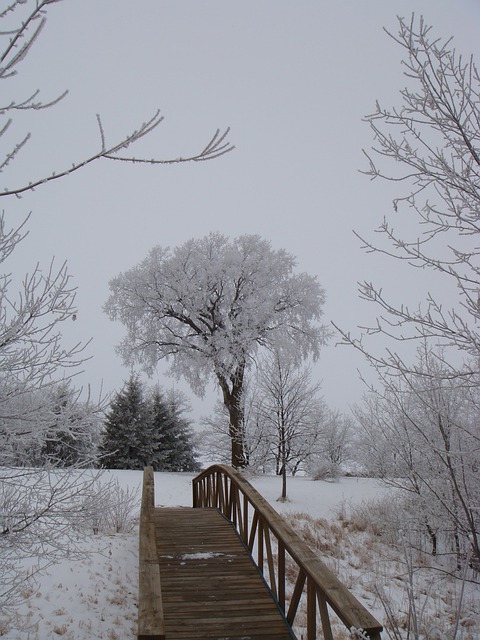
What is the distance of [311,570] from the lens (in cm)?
397

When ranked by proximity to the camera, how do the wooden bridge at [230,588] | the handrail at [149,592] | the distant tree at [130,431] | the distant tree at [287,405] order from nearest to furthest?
the handrail at [149,592] < the wooden bridge at [230,588] < the distant tree at [287,405] < the distant tree at [130,431]

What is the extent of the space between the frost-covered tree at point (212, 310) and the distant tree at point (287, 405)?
1840mm

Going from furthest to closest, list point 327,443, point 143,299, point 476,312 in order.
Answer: point 327,443 → point 143,299 → point 476,312

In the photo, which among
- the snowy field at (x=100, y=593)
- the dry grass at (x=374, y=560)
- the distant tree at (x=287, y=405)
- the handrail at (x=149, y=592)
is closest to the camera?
the handrail at (x=149, y=592)

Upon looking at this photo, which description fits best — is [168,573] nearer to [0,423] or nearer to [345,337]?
[0,423]

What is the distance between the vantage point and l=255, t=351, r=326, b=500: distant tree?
17312 millimetres

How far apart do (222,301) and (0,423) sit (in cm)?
1749

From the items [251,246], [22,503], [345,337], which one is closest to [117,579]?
[22,503]

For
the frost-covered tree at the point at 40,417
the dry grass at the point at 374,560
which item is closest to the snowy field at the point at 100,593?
the dry grass at the point at 374,560

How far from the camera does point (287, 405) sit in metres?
17.5

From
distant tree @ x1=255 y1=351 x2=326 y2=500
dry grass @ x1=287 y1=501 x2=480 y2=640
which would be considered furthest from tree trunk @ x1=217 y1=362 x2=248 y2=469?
dry grass @ x1=287 y1=501 x2=480 y2=640

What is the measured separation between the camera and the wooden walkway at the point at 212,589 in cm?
467

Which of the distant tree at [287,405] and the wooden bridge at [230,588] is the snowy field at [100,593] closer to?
the wooden bridge at [230,588]

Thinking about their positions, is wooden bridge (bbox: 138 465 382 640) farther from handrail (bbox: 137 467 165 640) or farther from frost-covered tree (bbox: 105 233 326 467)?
frost-covered tree (bbox: 105 233 326 467)
